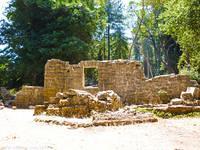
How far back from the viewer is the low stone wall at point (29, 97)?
2102 centimetres

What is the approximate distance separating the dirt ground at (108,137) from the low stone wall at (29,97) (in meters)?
10.3

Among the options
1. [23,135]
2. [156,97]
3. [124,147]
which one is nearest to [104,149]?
[124,147]

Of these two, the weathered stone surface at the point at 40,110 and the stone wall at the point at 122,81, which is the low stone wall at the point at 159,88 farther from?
the weathered stone surface at the point at 40,110

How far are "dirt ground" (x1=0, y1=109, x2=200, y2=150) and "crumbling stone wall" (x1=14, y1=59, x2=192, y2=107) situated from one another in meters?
8.12

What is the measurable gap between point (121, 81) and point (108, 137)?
463 inches

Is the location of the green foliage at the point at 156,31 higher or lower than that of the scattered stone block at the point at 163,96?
higher

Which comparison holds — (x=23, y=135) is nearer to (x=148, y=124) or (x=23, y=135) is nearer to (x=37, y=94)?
(x=148, y=124)

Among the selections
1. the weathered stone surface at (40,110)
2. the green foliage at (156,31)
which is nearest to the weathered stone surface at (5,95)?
the weathered stone surface at (40,110)

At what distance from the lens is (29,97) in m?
21.2

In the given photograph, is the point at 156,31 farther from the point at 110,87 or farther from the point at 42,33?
the point at 110,87

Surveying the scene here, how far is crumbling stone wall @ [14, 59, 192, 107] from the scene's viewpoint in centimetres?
1892

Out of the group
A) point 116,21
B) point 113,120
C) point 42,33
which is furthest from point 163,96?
point 116,21

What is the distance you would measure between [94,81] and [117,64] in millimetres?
15129

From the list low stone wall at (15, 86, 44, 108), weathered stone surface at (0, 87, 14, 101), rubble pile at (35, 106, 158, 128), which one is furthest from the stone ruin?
weathered stone surface at (0, 87, 14, 101)
